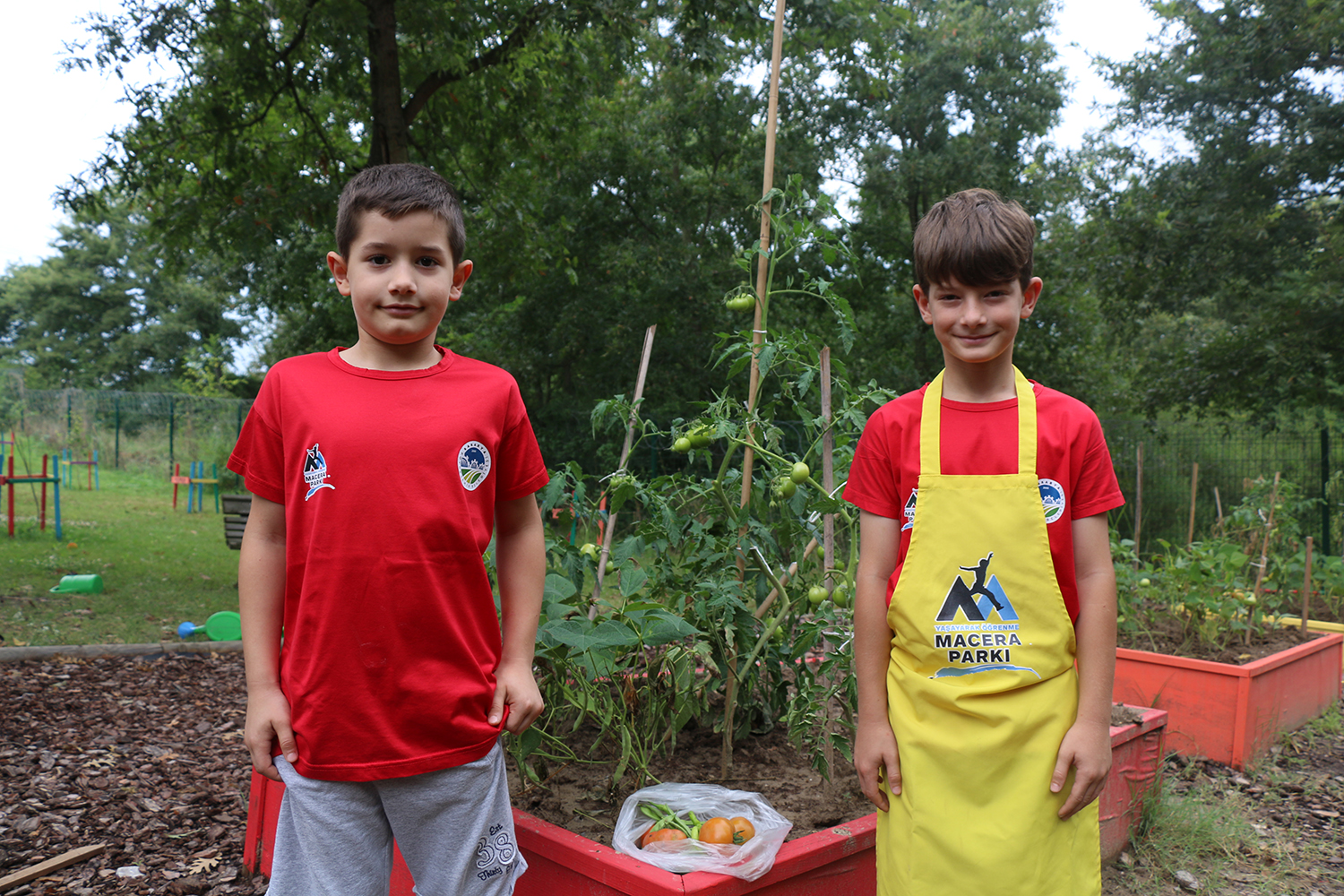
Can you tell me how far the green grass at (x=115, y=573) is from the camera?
18.7ft

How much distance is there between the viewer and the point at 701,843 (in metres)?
1.87

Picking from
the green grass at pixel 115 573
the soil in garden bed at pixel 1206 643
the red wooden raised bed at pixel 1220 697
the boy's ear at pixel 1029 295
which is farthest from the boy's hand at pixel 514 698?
the green grass at pixel 115 573

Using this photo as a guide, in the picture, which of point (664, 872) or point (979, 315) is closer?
point (979, 315)

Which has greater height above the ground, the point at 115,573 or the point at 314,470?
the point at 314,470

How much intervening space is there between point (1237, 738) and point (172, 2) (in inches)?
349

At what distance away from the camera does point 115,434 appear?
67.7ft

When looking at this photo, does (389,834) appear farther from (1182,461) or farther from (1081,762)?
(1182,461)

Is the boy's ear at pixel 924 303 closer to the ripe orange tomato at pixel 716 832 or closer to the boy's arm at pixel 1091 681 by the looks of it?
the boy's arm at pixel 1091 681

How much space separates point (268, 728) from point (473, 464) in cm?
52

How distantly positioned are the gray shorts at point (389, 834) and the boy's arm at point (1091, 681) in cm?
90

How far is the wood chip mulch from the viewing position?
2648mm

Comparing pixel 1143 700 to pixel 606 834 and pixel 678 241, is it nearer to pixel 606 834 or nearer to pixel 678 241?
pixel 606 834

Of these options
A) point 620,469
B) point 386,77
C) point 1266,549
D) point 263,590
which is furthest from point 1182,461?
point 263,590

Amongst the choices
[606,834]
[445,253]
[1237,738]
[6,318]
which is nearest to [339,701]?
[445,253]
